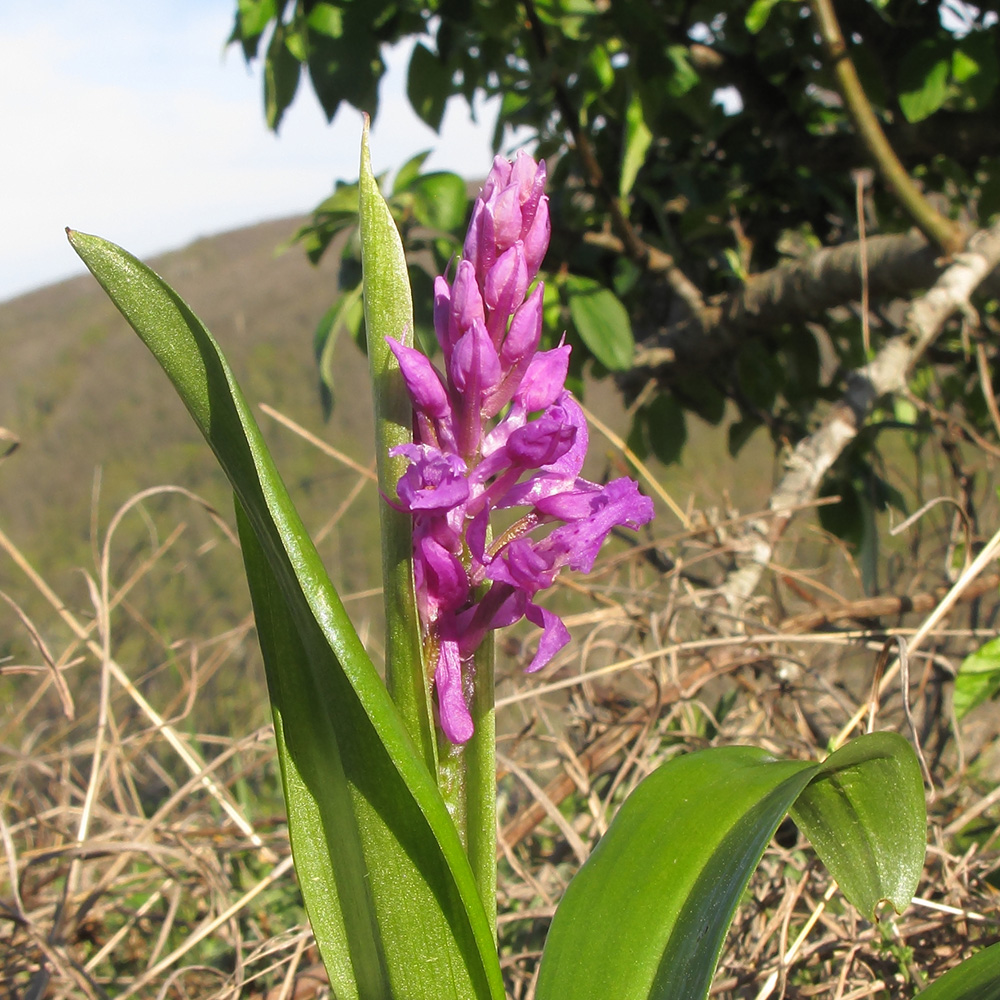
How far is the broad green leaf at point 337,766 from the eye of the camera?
65 cm

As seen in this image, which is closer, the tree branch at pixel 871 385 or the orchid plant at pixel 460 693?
the orchid plant at pixel 460 693

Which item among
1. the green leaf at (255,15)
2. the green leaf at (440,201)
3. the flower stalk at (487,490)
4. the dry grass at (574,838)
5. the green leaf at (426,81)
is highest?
the green leaf at (255,15)

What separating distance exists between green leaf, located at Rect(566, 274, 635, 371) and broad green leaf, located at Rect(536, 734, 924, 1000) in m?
1.25

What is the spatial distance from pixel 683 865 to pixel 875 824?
171 mm

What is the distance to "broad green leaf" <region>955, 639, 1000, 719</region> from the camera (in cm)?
120

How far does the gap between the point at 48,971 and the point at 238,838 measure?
520 millimetres

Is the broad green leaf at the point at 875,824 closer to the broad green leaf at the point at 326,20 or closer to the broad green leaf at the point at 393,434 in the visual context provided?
the broad green leaf at the point at 393,434

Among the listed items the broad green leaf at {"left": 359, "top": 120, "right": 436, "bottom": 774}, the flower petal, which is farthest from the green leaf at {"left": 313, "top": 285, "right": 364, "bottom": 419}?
the flower petal

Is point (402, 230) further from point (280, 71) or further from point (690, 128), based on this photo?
point (690, 128)

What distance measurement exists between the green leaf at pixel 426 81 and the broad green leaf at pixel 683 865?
5.57 feet

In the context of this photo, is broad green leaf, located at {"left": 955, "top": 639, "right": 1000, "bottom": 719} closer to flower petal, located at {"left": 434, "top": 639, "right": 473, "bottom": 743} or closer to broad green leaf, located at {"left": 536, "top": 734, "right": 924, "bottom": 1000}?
broad green leaf, located at {"left": 536, "top": 734, "right": 924, "bottom": 1000}

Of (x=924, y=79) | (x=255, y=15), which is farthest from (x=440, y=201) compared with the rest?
(x=924, y=79)

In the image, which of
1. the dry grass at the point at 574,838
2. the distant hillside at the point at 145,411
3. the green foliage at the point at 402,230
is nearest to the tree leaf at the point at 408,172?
the green foliage at the point at 402,230

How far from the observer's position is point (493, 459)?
73 cm
